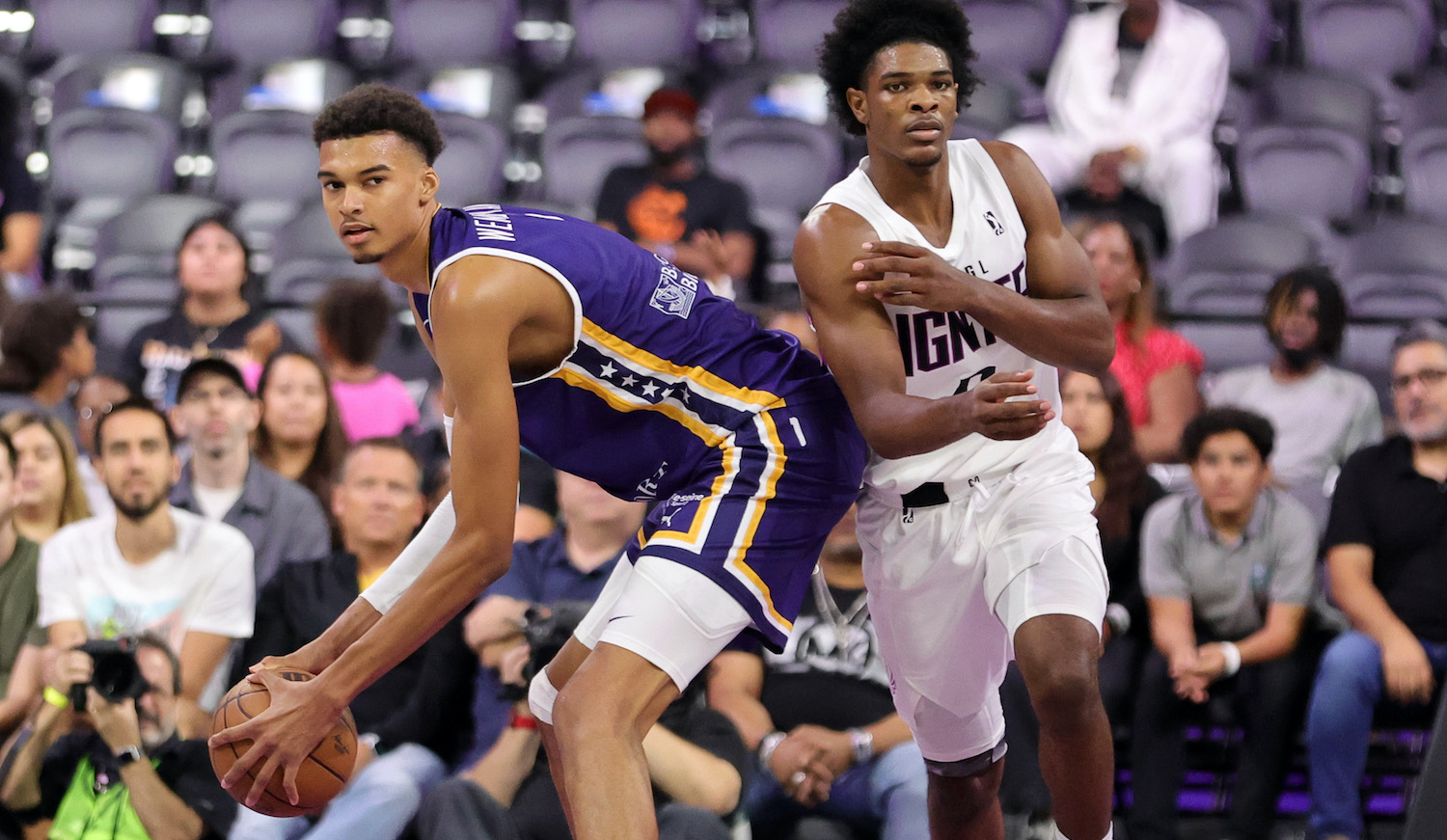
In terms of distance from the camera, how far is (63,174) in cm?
862

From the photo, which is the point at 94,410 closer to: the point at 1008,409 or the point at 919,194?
the point at 919,194

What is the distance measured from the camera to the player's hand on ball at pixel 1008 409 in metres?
3.01

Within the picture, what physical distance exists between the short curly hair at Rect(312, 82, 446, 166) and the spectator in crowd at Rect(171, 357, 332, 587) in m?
2.49

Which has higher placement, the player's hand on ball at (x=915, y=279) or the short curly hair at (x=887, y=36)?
the short curly hair at (x=887, y=36)

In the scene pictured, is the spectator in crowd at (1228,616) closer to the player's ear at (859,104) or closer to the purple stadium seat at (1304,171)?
the player's ear at (859,104)

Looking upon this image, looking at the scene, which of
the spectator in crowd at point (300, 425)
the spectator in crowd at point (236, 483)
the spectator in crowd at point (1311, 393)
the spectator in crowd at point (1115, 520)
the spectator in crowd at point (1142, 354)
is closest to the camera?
the spectator in crowd at point (1115, 520)

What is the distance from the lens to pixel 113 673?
178 inches

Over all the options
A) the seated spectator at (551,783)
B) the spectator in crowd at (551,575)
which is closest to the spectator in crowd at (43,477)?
the spectator in crowd at (551,575)

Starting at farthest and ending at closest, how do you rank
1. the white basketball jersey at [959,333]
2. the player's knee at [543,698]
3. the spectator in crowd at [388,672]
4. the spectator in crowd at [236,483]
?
the spectator in crowd at [236,483] → the spectator in crowd at [388,672] → the white basketball jersey at [959,333] → the player's knee at [543,698]

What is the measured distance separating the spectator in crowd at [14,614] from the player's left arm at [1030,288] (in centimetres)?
308

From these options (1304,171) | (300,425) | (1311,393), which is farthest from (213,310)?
(1304,171)

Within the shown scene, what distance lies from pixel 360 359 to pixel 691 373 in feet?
10.9

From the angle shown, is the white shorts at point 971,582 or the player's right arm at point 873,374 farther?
the white shorts at point 971,582

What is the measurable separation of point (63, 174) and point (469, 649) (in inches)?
198
